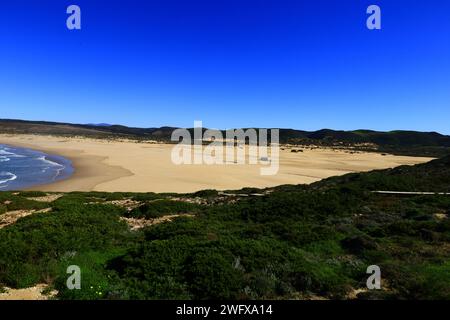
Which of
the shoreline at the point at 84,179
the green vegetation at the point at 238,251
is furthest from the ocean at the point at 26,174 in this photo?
the green vegetation at the point at 238,251

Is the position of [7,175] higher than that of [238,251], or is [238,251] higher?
[238,251]

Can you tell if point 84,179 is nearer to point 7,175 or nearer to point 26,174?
point 26,174

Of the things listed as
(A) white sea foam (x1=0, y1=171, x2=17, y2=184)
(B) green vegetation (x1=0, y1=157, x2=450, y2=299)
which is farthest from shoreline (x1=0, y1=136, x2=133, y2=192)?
(B) green vegetation (x1=0, y1=157, x2=450, y2=299)

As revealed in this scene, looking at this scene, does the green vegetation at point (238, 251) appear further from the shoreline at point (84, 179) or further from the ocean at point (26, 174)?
the ocean at point (26, 174)

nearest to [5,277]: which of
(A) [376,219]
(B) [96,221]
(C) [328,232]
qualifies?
(B) [96,221]

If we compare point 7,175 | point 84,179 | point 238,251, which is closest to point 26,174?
point 7,175

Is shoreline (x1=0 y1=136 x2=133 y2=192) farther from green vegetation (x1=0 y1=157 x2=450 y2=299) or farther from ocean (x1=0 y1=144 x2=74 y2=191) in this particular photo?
green vegetation (x1=0 y1=157 x2=450 y2=299)

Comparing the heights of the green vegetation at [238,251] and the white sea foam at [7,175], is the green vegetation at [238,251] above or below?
above

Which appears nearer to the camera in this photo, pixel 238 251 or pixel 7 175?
pixel 238 251
